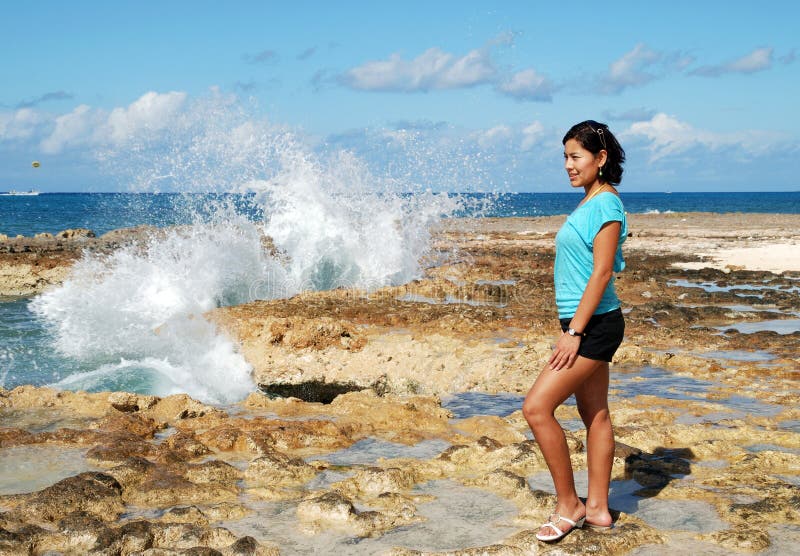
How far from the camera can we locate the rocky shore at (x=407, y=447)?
358 centimetres

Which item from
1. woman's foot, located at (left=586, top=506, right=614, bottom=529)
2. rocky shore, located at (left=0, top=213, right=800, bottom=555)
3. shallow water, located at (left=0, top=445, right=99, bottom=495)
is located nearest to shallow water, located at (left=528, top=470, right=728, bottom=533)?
rocky shore, located at (left=0, top=213, right=800, bottom=555)

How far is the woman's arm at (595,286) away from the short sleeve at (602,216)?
0.02 meters

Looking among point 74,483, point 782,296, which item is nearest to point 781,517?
point 74,483

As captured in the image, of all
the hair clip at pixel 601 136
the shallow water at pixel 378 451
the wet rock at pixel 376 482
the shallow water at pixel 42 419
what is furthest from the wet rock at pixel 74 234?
the hair clip at pixel 601 136

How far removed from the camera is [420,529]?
3.71 m

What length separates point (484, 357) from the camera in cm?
844

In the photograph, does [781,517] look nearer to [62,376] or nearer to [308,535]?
[308,535]

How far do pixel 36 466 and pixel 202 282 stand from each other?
850cm

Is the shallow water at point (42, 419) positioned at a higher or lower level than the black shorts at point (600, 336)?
lower

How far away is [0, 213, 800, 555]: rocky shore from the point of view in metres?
3.58

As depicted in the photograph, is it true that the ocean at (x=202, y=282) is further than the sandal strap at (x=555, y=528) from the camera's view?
Yes

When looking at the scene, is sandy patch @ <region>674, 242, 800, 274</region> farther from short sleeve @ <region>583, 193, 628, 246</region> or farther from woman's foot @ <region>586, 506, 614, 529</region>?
short sleeve @ <region>583, 193, 628, 246</region>

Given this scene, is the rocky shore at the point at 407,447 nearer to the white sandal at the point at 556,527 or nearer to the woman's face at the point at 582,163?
the white sandal at the point at 556,527

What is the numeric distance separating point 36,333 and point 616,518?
10.4 m
